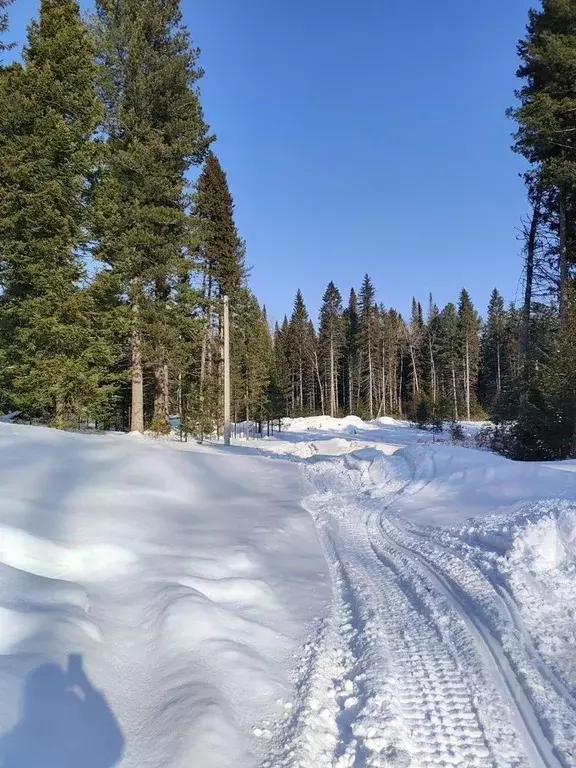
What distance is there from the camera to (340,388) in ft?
250

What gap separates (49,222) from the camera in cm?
1397

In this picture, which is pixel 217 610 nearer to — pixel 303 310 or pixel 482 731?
pixel 482 731

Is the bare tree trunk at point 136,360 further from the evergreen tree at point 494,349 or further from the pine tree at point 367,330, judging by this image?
the evergreen tree at point 494,349

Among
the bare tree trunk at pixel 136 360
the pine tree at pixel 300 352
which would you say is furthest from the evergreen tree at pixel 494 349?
the bare tree trunk at pixel 136 360

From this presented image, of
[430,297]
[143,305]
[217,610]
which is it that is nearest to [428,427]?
[143,305]

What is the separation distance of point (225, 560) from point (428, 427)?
105ft

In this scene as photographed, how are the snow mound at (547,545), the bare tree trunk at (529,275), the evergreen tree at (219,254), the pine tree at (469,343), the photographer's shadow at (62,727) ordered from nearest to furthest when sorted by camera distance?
the photographer's shadow at (62,727) → the snow mound at (547,545) → the bare tree trunk at (529,275) → the evergreen tree at (219,254) → the pine tree at (469,343)

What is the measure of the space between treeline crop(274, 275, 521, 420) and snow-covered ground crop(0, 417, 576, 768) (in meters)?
49.0

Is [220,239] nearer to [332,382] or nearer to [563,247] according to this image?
[563,247]

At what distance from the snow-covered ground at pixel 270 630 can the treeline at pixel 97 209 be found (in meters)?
7.00

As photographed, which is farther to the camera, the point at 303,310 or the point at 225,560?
the point at 303,310

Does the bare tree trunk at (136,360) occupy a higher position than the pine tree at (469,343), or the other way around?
the pine tree at (469,343)

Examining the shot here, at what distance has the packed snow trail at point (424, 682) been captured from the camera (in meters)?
2.63

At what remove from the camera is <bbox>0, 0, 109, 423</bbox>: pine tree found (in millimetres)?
13641
